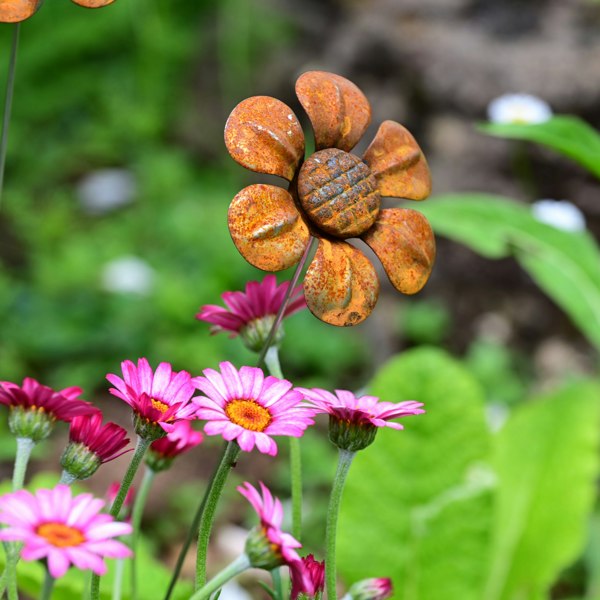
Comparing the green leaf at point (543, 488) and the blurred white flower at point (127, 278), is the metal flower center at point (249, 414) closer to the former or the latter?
the green leaf at point (543, 488)

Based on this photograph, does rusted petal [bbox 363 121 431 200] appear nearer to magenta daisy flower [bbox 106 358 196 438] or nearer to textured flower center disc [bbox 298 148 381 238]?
textured flower center disc [bbox 298 148 381 238]

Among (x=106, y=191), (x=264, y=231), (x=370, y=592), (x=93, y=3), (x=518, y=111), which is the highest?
(x=93, y=3)

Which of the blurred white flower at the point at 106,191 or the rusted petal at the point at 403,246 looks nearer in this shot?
the rusted petal at the point at 403,246

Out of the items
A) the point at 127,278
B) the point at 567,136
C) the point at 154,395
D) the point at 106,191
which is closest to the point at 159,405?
the point at 154,395

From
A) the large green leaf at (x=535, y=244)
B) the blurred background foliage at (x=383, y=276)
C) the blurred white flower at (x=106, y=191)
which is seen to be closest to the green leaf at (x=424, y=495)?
the blurred background foliage at (x=383, y=276)

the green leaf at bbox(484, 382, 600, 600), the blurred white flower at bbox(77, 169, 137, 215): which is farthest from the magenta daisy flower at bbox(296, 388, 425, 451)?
the blurred white flower at bbox(77, 169, 137, 215)

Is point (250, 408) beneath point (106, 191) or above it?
above

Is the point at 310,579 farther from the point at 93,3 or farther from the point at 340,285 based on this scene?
the point at 93,3
